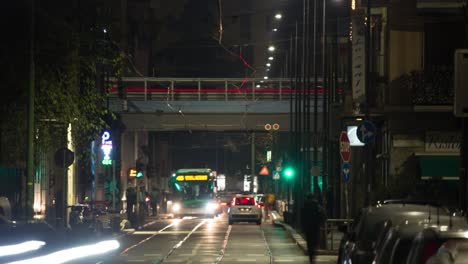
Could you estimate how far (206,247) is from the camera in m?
36.7

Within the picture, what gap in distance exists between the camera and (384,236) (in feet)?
50.2

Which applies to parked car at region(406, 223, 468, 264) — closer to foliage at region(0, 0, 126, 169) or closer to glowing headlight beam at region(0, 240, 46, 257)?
glowing headlight beam at region(0, 240, 46, 257)

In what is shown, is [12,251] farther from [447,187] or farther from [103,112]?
[447,187]

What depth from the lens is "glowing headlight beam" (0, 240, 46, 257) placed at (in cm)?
1322

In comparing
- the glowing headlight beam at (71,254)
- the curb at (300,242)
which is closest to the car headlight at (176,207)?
the curb at (300,242)

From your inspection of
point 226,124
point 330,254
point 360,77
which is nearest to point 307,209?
point 330,254

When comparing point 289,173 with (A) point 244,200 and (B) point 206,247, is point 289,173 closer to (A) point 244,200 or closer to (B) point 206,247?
(A) point 244,200

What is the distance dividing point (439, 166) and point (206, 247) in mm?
8885

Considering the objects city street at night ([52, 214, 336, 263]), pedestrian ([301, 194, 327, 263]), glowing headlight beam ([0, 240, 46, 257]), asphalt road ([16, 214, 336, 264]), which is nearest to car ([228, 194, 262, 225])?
city street at night ([52, 214, 336, 263])

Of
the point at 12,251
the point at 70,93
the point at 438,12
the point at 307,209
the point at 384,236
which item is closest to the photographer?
the point at 12,251

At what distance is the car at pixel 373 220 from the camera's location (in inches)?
666

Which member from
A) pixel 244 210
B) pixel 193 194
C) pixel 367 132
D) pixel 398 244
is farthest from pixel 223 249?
pixel 193 194

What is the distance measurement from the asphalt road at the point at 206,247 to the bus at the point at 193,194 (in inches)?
832

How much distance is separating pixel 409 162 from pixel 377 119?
263 centimetres
